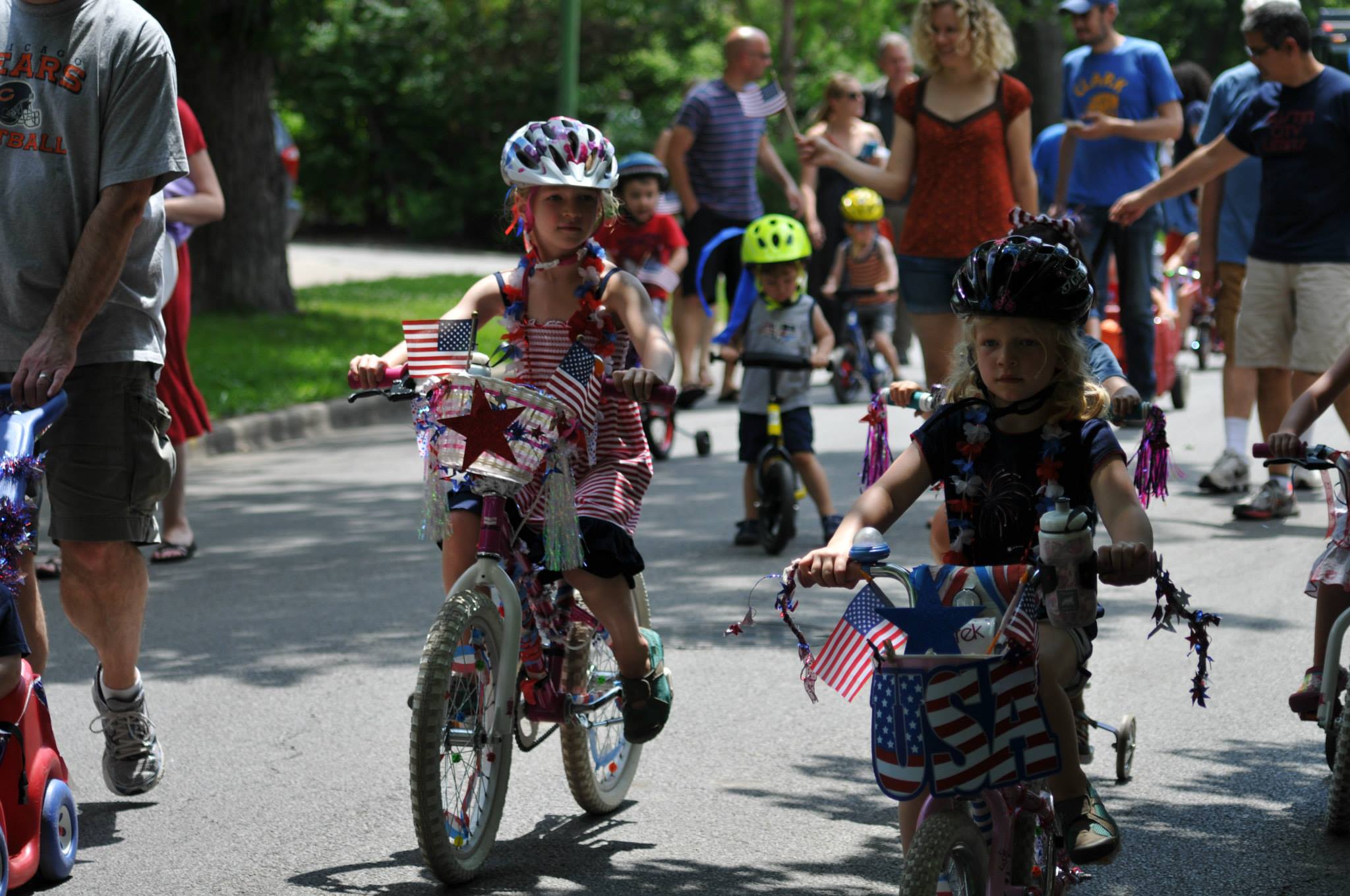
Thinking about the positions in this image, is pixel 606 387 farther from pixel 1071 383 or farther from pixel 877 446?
pixel 1071 383

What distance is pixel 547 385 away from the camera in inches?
182

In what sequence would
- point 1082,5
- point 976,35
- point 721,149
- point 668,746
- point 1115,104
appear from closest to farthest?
point 668,746, point 976,35, point 1115,104, point 1082,5, point 721,149

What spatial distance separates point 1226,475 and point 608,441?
566 cm

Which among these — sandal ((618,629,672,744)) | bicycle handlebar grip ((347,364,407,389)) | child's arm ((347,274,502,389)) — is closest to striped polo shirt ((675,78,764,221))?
child's arm ((347,274,502,389))

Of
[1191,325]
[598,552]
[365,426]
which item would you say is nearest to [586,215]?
[598,552]

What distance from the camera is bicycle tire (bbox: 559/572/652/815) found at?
479cm

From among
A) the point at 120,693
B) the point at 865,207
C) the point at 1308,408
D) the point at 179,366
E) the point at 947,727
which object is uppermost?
the point at 865,207

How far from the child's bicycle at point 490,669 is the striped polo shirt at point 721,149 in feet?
25.6

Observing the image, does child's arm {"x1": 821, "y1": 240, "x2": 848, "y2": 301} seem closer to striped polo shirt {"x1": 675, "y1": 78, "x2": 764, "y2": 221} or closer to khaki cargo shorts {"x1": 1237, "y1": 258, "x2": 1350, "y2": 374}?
striped polo shirt {"x1": 675, "y1": 78, "x2": 764, "y2": 221}

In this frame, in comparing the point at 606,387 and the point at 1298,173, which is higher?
the point at 1298,173

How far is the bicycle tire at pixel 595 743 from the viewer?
4793mm

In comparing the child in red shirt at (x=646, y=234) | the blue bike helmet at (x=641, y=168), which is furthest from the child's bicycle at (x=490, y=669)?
the blue bike helmet at (x=641, y=168)

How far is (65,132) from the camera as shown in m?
4.66

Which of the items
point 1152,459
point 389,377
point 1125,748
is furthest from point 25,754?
point 1125,748
